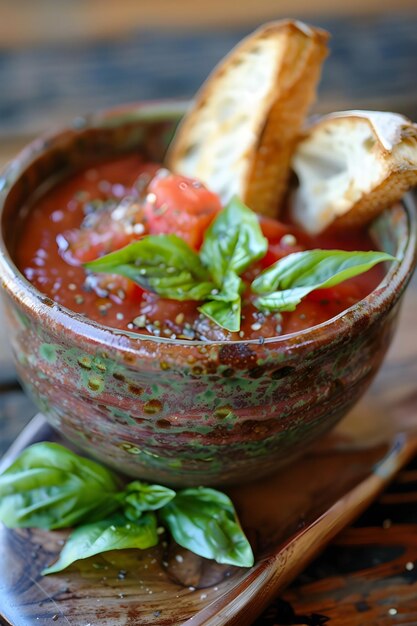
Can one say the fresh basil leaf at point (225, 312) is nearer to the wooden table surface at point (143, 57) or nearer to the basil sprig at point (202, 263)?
the basil sprig at point (202, 263)

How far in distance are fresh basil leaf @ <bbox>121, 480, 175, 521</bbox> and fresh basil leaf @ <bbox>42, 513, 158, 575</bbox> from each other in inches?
0.5

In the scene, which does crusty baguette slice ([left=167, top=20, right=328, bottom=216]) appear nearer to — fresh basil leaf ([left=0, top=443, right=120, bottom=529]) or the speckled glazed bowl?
the speckled glazed bowl

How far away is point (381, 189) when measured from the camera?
4.33 feet

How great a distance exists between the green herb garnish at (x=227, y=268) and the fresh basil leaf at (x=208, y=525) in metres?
0.31

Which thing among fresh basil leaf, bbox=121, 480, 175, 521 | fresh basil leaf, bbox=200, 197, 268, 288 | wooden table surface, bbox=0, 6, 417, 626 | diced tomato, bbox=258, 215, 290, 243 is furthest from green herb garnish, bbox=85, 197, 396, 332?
wooden table surface, bbox=0, 6, 417, 626

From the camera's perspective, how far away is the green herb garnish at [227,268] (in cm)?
119

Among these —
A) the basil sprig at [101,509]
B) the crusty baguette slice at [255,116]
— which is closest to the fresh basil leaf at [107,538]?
the basil sprig at [101,509]

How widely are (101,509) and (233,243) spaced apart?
1.52 ft

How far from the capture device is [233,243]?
1.26 meters

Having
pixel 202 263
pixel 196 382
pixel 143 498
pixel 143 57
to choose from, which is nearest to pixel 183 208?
pixel 202 263

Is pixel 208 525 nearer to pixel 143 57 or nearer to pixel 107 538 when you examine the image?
pixel 107 538

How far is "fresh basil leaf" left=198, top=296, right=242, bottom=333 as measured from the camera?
1.15 metres

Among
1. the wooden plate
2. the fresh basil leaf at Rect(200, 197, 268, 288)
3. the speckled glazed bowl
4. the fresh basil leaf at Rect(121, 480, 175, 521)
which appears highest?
the fresh basil leaf at Rect(200, 197, 268, 288)

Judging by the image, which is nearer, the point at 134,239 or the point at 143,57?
the point at 134,239
